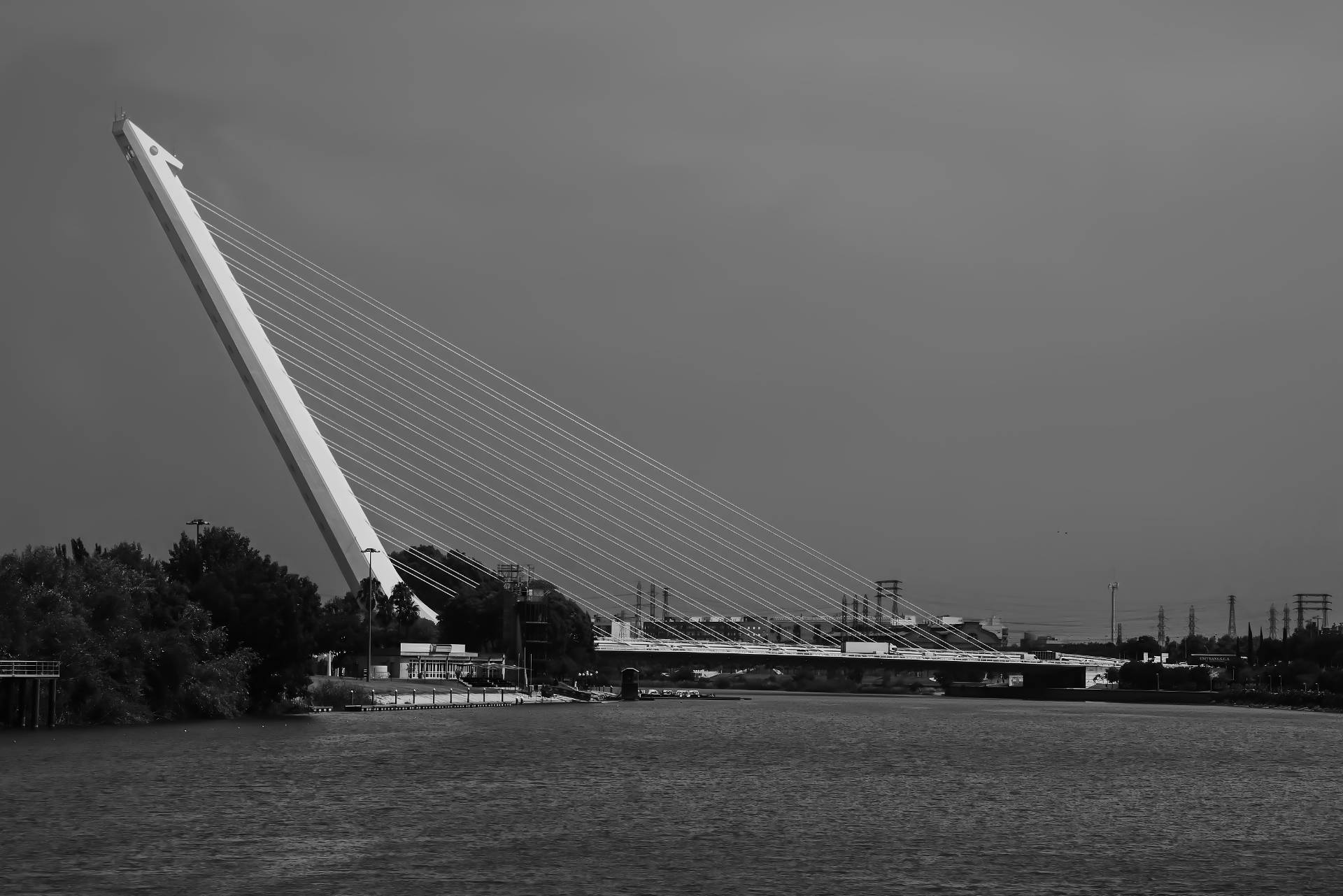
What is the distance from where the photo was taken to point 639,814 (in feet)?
115

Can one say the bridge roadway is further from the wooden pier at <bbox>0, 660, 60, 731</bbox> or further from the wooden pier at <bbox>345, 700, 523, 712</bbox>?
the wooden pier at <bbox>0, 660, 60, 731</bbox>

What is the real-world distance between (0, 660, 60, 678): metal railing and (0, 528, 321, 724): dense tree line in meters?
0.78

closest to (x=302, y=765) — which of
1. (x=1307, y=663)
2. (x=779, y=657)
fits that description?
(x=779, y=657)

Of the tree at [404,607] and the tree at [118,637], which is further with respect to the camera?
the tree at [404,607]

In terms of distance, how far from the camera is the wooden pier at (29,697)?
5512 centimetres

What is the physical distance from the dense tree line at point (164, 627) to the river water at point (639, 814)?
3.31 m

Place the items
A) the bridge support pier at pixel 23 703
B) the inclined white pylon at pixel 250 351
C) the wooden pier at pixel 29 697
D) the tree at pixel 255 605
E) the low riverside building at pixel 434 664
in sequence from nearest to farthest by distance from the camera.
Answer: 1. the wooden pier at pixel 29 697
2. the bridge support pier at pixel 23 703
3. the tree at pixel 255 605
4. the inclined white pylon at pixel 250 351
5. the low riverside building at pixel 434 664

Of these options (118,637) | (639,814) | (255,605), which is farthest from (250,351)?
(639,814)

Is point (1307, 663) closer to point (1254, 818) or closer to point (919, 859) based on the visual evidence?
point (1254, 818)

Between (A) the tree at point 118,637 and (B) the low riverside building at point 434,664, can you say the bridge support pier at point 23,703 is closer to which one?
(A) the tree at point 118,637

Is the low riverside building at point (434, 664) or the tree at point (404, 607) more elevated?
the tree at point (404, 607)

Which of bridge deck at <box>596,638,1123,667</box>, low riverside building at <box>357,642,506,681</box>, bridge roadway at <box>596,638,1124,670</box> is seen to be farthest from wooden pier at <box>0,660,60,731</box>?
bridge roadway at <box>596,638,1124,670</box>

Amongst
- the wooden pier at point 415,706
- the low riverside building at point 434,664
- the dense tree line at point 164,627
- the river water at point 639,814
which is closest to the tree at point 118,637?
the dense tree line at point 164,627

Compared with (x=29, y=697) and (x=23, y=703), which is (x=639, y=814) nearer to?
(x=29, y=697)
